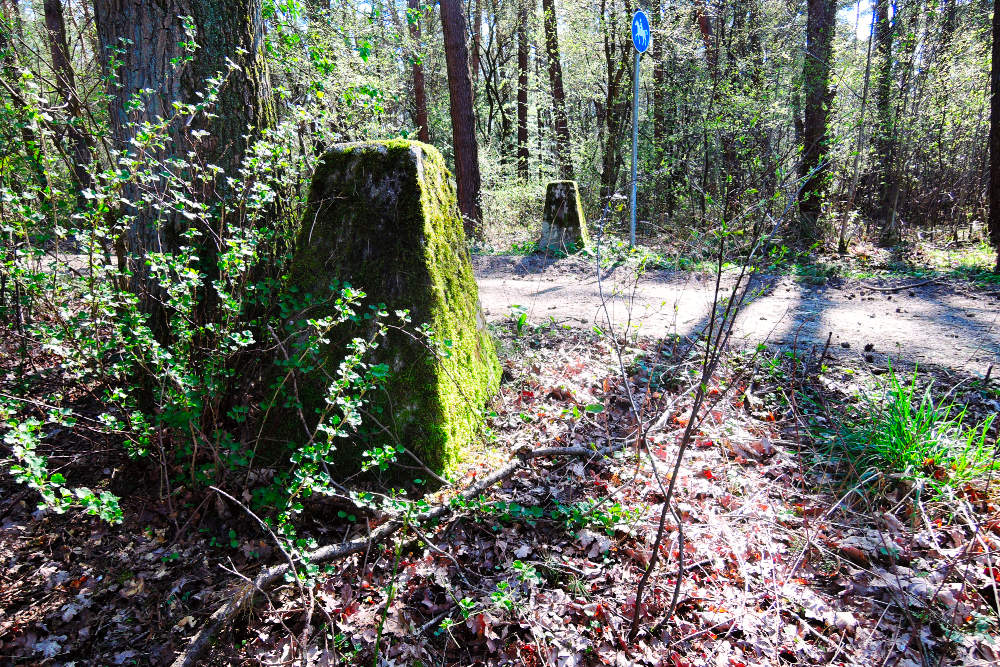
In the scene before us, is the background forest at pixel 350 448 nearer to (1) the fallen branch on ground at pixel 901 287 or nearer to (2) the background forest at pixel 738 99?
(1) the fallen branch on ground at pixel 901 287

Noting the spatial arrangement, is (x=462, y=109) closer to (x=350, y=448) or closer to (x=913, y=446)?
(x=350, y=448)

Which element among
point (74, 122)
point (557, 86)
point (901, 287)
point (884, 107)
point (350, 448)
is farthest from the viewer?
point (557, 86)

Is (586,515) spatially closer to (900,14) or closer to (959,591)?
(959,591)

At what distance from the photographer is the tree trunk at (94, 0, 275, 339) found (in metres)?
2.83

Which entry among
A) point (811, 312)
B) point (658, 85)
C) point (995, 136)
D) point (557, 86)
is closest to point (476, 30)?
point (557, 86)

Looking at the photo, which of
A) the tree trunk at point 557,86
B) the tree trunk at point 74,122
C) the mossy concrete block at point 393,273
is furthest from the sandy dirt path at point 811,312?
the tree trunk at point 557,86

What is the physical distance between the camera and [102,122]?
3.10 meters

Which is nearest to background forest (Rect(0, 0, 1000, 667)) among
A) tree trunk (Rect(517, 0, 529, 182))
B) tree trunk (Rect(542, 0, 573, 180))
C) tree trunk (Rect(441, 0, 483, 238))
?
tree trunk (Rect(441, 0, 483, 238))

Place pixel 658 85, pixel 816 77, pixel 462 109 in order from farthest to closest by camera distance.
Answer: pixel 658 85
pixel 462 109
pixel 816 77

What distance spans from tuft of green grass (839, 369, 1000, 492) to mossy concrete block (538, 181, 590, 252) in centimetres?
640

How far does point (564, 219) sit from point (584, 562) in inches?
297

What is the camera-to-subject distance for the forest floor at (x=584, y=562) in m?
1.99

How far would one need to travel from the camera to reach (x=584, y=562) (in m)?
2.38

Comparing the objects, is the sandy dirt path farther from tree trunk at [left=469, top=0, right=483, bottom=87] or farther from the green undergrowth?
tree trunk at [left=469, top=0, right=483, bottom=87]
